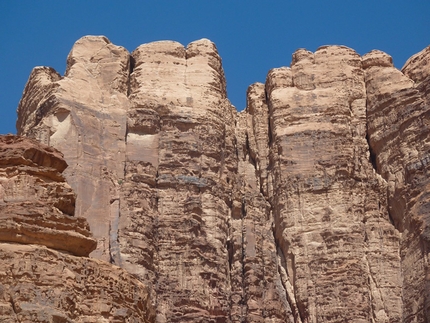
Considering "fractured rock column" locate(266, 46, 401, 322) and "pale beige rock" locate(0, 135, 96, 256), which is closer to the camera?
"pale beige rock" locate(0, 135, 96, 256)

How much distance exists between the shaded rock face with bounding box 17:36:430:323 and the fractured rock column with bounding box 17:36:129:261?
0.05 meters

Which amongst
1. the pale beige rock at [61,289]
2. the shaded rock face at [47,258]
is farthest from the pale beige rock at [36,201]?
the pale beige rock at [61,289]

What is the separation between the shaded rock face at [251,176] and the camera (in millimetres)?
38531

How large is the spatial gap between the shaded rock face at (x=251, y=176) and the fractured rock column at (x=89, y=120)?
0.16 feet

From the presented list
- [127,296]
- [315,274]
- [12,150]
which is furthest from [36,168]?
[315,274]

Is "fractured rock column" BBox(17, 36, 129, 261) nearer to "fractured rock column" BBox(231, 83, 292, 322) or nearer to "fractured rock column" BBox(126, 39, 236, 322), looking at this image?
"fractured rock column" BBox(126, 39, 236, 322)

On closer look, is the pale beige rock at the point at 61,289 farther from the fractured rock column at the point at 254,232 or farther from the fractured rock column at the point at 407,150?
the fractured rock column at the point at 254,232

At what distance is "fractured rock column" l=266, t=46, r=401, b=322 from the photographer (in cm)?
3916

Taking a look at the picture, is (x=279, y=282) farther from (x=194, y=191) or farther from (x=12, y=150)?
(x=12, y=150)

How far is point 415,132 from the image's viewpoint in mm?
41250

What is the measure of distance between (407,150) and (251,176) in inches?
233

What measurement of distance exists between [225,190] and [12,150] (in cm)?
2168

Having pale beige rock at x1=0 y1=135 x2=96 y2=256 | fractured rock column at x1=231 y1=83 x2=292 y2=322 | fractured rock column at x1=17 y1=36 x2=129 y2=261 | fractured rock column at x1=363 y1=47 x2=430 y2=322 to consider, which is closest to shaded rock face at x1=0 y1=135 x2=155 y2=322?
pale beige rock at x1=0 y1=135 x2=96 y2=256

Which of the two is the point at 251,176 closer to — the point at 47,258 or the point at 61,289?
the point at 47,258
